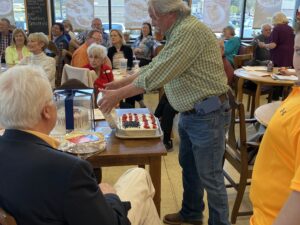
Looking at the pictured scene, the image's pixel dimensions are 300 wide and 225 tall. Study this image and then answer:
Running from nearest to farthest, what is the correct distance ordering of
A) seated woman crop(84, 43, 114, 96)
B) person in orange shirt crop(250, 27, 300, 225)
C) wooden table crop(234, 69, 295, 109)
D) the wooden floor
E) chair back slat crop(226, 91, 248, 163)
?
1. person in orange shirt crop(250, 27, 300, 225)
2. chair back slat crop(226, 91, 248, 163)
3. the wooden floor
4. seated woman crop(84, 43, 114, 96)
5. wooden table crop(234, 69, 295, 109)

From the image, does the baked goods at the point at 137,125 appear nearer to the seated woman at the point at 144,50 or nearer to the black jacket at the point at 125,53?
the black jacket at the point at 125,53

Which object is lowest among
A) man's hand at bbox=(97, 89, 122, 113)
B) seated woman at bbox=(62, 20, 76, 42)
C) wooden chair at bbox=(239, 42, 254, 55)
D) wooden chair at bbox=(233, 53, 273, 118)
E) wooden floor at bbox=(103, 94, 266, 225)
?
wooden floor at bbox=(103, 94, 266, 225)

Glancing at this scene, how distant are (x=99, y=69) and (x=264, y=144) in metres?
2.85

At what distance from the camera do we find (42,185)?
992 mm

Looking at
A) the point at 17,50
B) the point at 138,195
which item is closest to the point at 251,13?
the point at 17,50

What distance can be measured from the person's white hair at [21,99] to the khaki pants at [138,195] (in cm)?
60

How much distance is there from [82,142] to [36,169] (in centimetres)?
70

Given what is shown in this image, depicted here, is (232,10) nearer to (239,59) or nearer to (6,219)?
(239,59)

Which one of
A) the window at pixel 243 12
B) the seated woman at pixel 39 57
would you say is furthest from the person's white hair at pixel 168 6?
the window at pixel 243 12

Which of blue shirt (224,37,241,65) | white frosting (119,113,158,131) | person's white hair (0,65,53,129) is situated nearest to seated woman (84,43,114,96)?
white frosting (119,113,158,131)

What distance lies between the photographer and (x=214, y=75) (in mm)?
1728

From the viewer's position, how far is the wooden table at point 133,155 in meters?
1.67

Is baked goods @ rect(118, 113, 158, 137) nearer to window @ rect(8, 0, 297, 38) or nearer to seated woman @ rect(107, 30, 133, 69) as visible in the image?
seated woman @ rect(107, 30, 133, 69)

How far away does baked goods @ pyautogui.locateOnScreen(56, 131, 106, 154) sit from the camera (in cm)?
164
